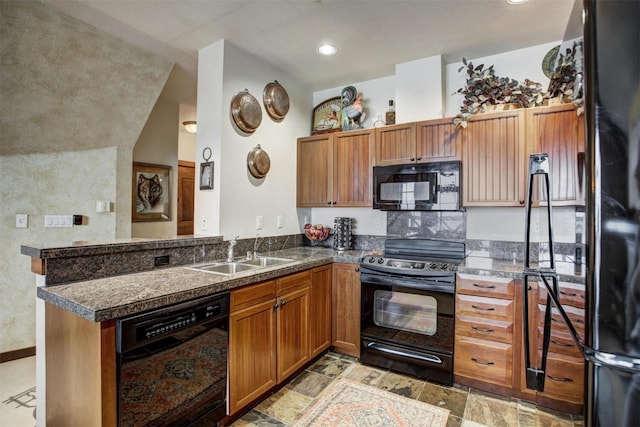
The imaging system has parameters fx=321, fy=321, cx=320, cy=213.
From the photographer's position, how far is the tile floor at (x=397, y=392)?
2.09 m

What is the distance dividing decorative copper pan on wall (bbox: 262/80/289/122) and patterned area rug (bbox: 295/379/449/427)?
8.29ft

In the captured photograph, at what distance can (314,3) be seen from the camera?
2.23 metres

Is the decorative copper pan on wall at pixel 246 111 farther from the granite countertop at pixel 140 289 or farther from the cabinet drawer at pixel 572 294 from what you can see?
the cabinet drawer at pixel 572 294

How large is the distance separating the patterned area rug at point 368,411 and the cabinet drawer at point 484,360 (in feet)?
1.32

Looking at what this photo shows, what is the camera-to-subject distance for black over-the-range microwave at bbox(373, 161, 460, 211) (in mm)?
2785

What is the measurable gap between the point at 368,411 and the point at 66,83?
350 cm

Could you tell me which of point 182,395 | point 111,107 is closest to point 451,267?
point 182,395

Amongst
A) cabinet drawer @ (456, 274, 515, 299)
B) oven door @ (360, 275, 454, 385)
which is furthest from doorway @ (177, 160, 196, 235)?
cabinet drawer @ (456, 274, 515, 299)

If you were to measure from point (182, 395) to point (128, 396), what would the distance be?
0.31 metres

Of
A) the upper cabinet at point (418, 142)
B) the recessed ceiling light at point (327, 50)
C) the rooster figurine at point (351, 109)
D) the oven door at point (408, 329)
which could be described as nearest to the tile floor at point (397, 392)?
the oven door at point (408, 329)

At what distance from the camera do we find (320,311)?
9.41 ft

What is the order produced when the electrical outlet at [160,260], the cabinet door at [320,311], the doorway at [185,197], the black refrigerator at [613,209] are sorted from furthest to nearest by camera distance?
the doorway at [185,197], the cabinet door at [320,311], the electrical outlet at [160,260], the black refrigerator at [613,209]

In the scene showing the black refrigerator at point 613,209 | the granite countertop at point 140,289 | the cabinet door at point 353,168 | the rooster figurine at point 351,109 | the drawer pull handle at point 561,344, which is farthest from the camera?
the rooster figurine at point 351,109

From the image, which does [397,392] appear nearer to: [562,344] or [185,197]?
[562,344]
